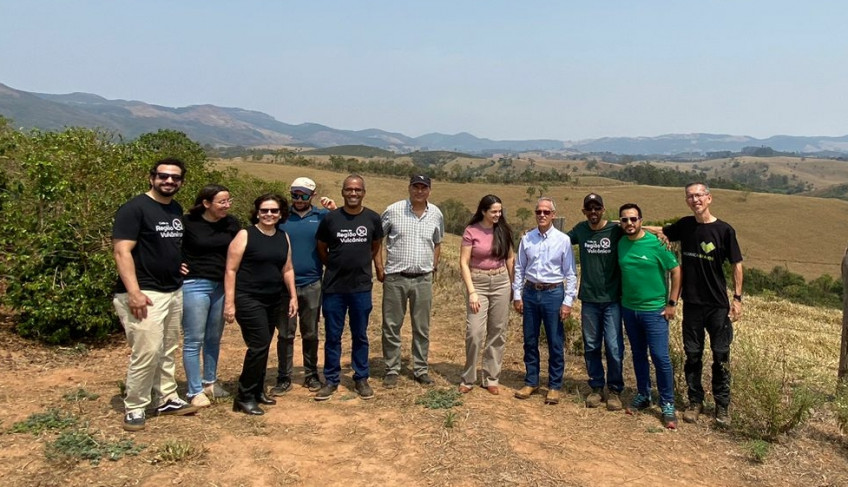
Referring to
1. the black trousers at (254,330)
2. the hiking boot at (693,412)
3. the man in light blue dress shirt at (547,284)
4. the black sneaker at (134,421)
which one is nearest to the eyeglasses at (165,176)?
the black trousers at (254,330)

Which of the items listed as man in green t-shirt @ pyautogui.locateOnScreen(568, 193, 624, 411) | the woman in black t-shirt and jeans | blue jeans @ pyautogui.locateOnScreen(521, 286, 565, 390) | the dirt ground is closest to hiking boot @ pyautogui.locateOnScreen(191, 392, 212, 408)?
the woman in black t-shirt and jeans

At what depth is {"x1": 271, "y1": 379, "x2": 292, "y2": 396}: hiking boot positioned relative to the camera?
16.3 ft

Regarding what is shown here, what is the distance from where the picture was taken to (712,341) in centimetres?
452

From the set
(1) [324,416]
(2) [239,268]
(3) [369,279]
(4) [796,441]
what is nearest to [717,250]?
(4) [796,441]

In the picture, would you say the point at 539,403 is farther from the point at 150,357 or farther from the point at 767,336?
the point at 767,336

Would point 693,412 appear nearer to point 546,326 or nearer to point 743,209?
point 546,326

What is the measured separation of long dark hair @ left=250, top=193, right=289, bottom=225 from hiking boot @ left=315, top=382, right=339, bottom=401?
5.27 ft

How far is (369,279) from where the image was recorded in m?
4.88

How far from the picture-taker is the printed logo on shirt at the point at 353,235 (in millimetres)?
4727

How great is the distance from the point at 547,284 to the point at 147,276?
3337mm

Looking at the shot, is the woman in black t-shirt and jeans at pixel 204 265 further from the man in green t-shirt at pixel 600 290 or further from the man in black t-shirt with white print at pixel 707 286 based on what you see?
the man in black t-shirt with white print at pixel 707 286

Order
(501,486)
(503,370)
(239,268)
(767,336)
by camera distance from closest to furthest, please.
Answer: (501,486)
(239,268)
(503,370)
(767,336)

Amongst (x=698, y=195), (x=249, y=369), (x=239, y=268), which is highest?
(x=698, y=195)

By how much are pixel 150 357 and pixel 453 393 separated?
266 cm
